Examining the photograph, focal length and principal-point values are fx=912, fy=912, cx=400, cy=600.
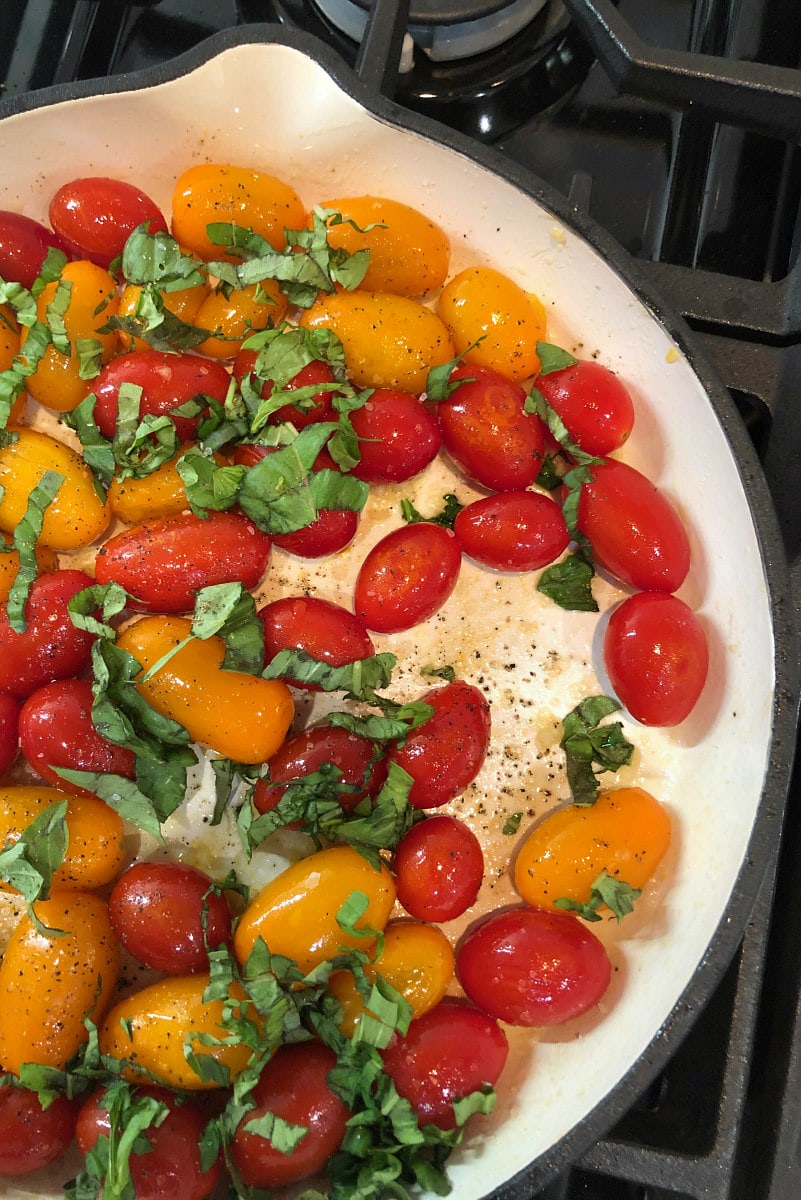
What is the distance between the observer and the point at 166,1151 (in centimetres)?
87

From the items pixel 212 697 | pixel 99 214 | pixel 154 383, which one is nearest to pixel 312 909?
pixel 212 697

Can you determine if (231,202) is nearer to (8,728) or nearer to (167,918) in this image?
(8,728)

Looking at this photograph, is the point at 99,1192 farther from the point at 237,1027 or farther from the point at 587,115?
the point at 587,115

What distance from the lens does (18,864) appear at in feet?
2.96

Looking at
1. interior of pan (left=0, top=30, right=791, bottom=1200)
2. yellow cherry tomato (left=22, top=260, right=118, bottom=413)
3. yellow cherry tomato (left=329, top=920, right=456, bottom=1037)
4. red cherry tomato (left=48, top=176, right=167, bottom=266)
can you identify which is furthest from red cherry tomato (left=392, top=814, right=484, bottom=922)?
red cherry tomato (left=48, top=176, right=167, bottom=266)

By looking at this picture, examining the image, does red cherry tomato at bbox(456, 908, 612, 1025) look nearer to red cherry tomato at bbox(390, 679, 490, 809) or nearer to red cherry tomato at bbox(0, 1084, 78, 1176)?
red cherry tomato at bbox(390, 679, 490, 809)

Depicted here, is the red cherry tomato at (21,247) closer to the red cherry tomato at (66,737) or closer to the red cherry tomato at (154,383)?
the red cherry tomato at (154,383)

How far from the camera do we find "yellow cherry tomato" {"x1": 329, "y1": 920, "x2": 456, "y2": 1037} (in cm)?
92

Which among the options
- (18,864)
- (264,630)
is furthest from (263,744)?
(18,864)

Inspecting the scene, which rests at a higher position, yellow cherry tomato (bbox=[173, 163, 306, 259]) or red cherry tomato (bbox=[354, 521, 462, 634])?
yellow cherry tomato (bbox=[173, 163, 306, 259])

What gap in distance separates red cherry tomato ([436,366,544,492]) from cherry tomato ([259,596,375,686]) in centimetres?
23

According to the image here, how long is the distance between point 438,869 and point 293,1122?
272 mm

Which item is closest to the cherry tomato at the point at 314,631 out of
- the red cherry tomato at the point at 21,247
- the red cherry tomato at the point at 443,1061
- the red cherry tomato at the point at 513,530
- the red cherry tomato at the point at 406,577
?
the red cherry tomato at the point at 406,577

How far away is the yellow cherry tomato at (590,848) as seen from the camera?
0.95 m
